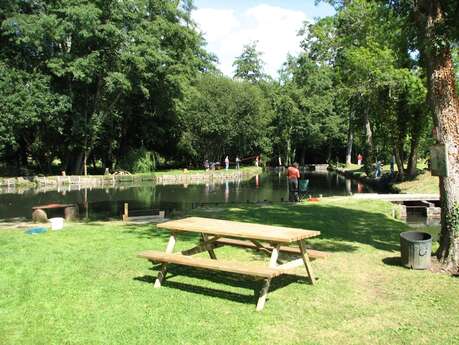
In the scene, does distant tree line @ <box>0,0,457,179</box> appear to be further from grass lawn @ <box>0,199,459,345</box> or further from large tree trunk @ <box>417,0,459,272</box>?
grass lawn @ <box>0,199,459,345</box>

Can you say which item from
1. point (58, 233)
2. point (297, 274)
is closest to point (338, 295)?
point (297, 274)

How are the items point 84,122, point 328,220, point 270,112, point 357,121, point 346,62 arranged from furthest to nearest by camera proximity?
1. point 270,112
2. point 357,121
3. point 84,122
4. point 346,62
5. point 328,220

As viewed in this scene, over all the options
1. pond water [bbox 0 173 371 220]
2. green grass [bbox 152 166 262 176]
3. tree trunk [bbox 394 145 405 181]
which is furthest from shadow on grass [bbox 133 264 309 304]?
green grass [bbox 152 166 262 176]

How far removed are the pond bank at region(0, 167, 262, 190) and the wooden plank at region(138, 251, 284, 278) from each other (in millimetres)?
29668

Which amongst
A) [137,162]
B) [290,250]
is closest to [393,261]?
[290,250]

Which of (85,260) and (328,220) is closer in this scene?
(85,260)

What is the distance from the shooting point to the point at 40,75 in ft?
119

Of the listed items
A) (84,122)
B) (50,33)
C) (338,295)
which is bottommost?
(338,295)

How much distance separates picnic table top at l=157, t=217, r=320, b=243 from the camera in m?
6.24

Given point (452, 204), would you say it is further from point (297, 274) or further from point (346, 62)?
point (346, 62)

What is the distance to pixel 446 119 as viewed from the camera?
26.9ft

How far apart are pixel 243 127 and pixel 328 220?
3570 cm

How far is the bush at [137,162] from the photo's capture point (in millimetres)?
42312

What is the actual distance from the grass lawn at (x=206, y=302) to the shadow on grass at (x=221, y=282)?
0.02 meters
